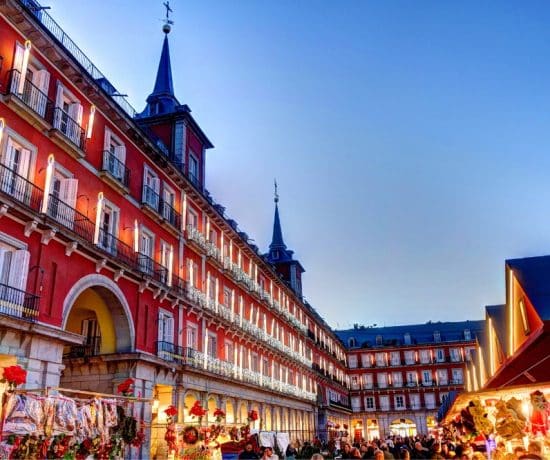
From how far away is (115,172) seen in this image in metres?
20.6

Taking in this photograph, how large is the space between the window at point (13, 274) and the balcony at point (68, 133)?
3.86m

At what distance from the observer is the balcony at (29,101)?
15.2 m

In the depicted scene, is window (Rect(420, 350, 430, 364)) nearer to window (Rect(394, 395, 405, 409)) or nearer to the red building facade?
window (Rect(394, 395, 405, 409))

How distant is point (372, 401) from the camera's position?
72375 mm

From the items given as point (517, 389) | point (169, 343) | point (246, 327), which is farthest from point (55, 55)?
point (246, 327)


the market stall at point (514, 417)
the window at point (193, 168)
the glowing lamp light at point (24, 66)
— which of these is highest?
the window at point (193, 168)

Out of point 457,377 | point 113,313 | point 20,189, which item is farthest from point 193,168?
point 457,377

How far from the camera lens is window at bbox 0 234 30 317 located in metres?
14.2

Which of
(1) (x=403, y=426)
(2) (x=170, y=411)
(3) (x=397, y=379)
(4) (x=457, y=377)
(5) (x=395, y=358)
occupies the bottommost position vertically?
(1) (x=403, y=426)

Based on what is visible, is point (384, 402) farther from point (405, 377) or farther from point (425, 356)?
point (425, 356)

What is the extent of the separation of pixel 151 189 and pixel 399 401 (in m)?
58.1

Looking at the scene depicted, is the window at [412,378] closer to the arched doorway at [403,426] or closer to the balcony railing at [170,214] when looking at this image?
the arched doorway at [403,426]

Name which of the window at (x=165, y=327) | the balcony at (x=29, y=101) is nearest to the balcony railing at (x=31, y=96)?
the balcony at (x=29, y=101)

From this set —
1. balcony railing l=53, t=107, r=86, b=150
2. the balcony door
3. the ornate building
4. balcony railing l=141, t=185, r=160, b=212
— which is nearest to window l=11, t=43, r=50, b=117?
balcony railing l=53, t=107, r=86, b=150
